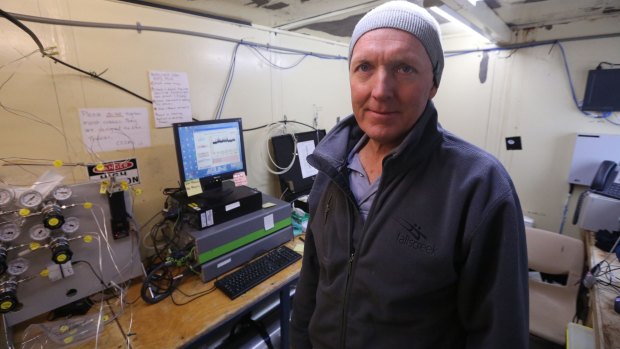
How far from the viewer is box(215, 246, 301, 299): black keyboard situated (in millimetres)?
1275

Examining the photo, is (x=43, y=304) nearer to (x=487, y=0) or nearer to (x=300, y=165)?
(x=300, y=165)

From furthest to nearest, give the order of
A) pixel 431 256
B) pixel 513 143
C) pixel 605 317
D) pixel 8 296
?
pixel 513 143 < pixel 605 317 < pixel 8 296 < pixel 431 256

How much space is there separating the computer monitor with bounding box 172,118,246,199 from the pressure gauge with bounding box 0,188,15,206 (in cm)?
58

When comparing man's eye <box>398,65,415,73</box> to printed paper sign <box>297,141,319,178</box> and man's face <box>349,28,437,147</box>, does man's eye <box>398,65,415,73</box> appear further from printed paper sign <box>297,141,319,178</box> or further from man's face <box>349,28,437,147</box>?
printed paper sign <box>297,141,319,178</box>

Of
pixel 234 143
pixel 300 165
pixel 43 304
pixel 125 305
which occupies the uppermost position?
pixel 234 143

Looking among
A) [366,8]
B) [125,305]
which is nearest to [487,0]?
[366,8]

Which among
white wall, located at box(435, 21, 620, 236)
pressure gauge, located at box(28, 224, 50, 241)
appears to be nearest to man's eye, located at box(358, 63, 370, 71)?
pressure gauge, located at box(28, 224, 50, 241)

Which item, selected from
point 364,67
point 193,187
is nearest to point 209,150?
point 193,187

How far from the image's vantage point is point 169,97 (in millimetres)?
1585

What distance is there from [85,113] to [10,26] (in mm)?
393

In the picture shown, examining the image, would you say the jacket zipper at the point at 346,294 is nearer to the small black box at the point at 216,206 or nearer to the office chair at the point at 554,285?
the small black box at the point at 216,206

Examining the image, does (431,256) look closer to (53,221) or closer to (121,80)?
(53,221)

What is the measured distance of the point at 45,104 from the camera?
4.02 feet

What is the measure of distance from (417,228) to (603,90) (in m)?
2.67
